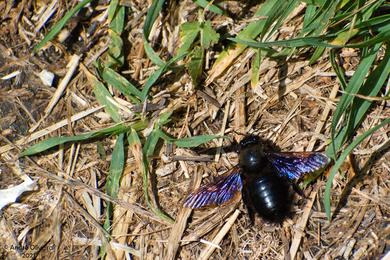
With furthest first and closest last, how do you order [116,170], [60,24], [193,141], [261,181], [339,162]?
[60,24]
[116,170]
[193,141]
[261,181]
[339,162]

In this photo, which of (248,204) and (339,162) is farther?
(248,204)

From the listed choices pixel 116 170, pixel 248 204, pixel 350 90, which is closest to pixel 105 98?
pixel 116 170

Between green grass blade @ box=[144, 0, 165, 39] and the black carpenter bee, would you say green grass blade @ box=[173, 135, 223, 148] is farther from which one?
green grass blade @ box=[144, 0, 165, 39]

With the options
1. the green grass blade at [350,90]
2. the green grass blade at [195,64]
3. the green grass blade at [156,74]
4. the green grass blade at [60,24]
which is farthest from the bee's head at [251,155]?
the green grass blade at [60,24]

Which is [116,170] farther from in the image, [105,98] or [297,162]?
[297,162]

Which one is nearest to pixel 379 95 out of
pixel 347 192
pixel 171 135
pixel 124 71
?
pixel 347 192

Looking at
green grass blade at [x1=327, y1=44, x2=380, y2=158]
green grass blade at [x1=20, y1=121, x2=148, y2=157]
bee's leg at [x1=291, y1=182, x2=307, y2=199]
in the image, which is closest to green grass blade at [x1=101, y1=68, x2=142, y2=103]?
green grass blade at [x1=20, y1=121, x2=148, y2=157]
